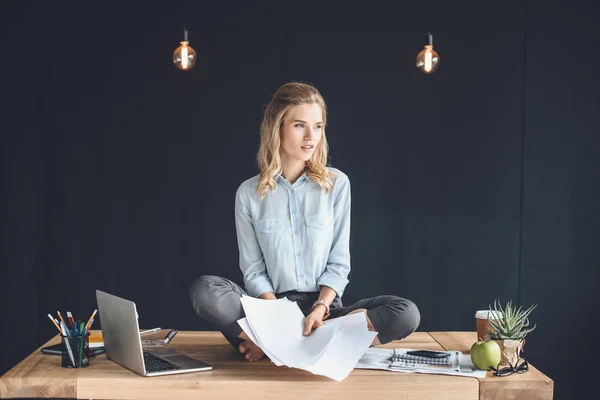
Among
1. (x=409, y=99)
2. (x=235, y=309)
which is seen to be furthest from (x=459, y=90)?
(x=235, y=309)

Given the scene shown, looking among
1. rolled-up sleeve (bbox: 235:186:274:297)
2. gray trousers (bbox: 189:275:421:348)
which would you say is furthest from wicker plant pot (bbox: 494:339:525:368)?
rolled-up sleeve (bbox: 235:186:274:297)

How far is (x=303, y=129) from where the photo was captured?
297 cm

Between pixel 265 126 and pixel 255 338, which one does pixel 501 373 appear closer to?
pixel 255 338

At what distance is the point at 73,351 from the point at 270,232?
3.10 feet

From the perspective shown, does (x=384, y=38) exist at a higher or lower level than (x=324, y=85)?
higher

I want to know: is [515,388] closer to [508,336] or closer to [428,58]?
[508,336]

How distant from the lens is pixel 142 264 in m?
4.39

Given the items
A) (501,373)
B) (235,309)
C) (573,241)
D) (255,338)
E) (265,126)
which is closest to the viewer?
(501,373)

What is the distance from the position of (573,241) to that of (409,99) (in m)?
1.31

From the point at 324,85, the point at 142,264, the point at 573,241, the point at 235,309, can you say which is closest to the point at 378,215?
the point at 324,85

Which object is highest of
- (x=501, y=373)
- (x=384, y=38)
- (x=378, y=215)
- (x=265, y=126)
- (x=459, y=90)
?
(x=384, y=38)

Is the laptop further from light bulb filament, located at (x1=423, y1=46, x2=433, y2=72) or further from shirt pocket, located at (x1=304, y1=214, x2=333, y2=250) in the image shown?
light bulb filament, located at (x1=423, y1=46, x2=433, y2=72)

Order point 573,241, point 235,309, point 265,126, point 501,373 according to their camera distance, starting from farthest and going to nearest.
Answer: point 573,241 < point 265,126 < point 235,309 < point 501,373

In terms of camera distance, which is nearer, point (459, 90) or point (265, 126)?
point (265, 126)
